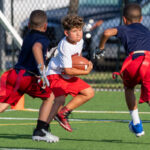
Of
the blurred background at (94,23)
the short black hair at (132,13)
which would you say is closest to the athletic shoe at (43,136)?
the short black hair at (132,13)

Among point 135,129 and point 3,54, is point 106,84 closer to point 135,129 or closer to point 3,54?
point 3,54

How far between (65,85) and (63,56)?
539mm

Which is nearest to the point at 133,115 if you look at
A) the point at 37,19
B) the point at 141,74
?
the point at 141,74

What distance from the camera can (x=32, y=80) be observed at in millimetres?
7430

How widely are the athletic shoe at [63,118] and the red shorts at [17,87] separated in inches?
27.8

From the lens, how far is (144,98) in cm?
727

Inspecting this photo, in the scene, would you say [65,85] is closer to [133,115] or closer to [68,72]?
[68,72]

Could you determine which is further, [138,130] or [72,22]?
[72,22]

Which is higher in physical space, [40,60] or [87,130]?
[40,60]

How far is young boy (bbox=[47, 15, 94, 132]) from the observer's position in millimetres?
7914

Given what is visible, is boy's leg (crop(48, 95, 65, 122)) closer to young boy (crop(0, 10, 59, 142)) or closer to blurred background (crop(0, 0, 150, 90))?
young boy (crop(0, 10, 59, 142))

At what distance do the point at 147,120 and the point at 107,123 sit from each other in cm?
73

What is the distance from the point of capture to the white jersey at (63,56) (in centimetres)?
787

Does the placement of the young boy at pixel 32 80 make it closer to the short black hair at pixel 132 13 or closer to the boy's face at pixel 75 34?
the boy's face at pixel 75 34
